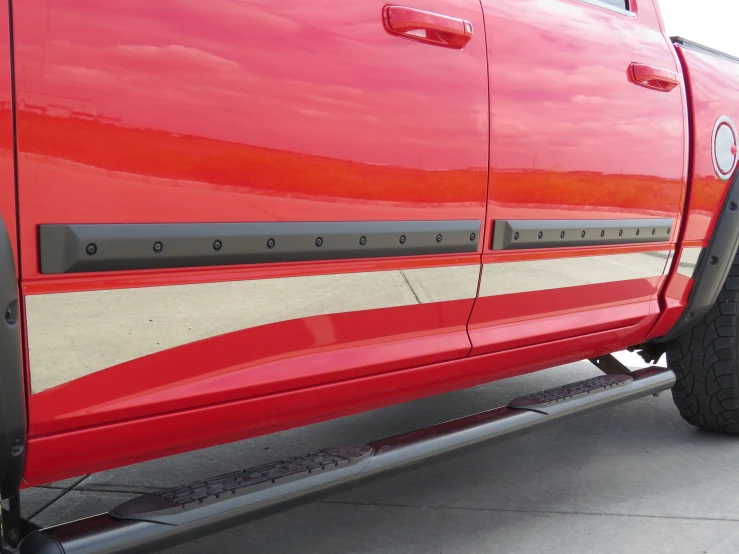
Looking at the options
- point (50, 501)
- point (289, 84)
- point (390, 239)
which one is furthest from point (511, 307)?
point (50, 501)

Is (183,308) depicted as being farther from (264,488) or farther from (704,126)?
(704,126)

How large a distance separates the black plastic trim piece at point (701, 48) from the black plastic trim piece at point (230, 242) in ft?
4.31

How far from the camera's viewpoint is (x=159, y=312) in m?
1.41

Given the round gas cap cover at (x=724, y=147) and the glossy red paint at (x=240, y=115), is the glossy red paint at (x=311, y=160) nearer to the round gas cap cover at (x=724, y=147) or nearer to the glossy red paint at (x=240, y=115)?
the glossy red paint at (x=240, y=115)

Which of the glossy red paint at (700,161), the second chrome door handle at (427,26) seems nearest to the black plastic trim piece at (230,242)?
the second chrome door handle at (427,26)

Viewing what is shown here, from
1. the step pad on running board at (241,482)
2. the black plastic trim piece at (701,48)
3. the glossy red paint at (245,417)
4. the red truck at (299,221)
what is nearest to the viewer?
the red truck at (299,221)

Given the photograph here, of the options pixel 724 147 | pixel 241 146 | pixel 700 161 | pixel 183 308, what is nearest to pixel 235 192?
pixel 241 146

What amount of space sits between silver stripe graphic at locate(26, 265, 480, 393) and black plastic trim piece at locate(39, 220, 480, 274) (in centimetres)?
5

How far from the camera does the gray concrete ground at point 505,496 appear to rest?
229 centimetres

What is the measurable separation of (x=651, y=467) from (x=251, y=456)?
1.45 meters

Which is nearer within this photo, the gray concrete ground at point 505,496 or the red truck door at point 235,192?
the red truck door at point 235,192

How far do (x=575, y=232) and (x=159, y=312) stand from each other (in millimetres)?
1262

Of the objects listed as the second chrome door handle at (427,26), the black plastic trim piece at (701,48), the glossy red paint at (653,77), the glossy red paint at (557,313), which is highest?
the black plastic trim piece at (701,48)

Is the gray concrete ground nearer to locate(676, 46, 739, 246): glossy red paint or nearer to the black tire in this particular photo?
the black tire
